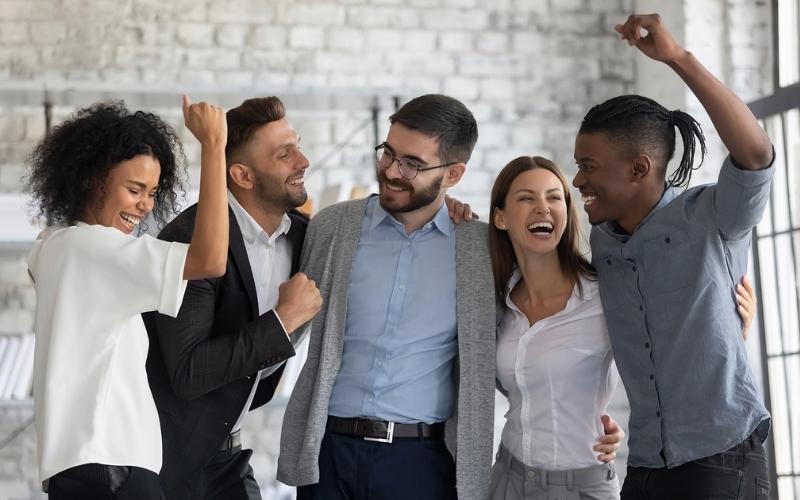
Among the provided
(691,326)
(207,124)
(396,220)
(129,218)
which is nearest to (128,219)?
(129,218)

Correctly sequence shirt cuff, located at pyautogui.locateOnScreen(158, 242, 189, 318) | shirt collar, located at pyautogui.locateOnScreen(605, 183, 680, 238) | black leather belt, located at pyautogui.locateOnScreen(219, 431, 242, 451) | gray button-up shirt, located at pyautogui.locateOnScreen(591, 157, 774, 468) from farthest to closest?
1. black leather belt, located at pyautogui.locateOnScreen(219, 431, 242, 451)
2. shirt collar, located at pyautogui.locateOnScreen(605, 183, 680, 238)
3. gray button-up shirt, located at pyautogui.locateOnScreen(591, 157, 774, 468)
4. shirt cuff, located at pyautogui.locateOnScreen(158, 242, 189, 318)

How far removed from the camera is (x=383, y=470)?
2.49 m

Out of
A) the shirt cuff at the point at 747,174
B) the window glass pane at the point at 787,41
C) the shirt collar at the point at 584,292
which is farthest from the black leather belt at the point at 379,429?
the window glass pane at the point at 787,41

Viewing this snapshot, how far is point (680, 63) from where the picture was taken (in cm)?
209

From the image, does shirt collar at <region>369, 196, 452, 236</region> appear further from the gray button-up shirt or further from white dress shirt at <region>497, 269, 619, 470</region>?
the gray button-up shirt

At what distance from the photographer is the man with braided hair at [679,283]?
208 centimetres

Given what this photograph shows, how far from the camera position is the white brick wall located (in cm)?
495

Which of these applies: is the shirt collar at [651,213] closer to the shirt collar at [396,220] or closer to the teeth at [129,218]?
the shirt collar at [396,220]

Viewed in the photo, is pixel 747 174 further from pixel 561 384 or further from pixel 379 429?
pixel 379 429

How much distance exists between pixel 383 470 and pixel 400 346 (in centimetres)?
30

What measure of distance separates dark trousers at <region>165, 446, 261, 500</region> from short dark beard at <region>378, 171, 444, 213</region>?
727 mm

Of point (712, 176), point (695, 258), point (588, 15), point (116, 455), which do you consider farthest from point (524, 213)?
point (588, 15)

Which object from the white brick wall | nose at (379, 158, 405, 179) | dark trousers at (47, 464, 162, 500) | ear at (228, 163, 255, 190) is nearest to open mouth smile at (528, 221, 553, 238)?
nose at (379, 158, 405, 179)

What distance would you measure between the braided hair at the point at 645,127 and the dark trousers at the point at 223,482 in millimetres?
1172
